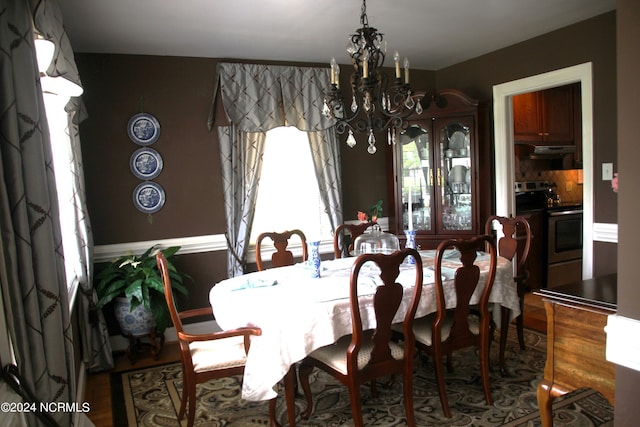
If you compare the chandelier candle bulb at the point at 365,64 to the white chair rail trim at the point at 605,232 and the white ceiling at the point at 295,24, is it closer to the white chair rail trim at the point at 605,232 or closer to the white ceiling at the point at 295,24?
the white ceiling at the point at 295,24

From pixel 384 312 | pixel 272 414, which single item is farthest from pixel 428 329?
pixel 272 414

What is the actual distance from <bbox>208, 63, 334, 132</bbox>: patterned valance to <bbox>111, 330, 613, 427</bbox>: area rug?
7.19ft

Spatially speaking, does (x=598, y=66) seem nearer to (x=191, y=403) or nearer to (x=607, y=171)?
(x=607, y=171)

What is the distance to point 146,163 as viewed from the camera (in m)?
3.86

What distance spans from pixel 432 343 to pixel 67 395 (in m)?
1.77

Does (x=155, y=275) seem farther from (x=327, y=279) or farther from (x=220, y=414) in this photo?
(x=327, y=279)

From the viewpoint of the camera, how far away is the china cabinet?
14.1 ft

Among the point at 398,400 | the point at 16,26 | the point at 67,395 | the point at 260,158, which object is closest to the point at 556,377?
the point at 398,400

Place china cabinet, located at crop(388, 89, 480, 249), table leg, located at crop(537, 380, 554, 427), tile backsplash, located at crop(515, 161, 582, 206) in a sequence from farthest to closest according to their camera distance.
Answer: tile backsplash, located at crop(515, 161, 582, 206) < china cabinet, located at crop(388, 89, 480, 249) < table leg, located at crop(537, 380, 554, 427)

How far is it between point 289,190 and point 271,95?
91 cm

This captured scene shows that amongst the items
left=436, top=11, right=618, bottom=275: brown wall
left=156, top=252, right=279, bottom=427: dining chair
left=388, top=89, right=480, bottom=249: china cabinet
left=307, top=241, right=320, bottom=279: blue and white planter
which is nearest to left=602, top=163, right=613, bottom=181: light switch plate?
left=436, top=11, right=618, bottom=275: brown wall

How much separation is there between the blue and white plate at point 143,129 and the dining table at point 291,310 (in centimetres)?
183

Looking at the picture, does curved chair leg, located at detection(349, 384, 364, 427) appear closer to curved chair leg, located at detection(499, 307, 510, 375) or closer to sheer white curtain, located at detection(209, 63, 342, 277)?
→ curved chair leg, located at detection(499, 307, 510, 375)

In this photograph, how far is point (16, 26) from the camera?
143 centimetres
